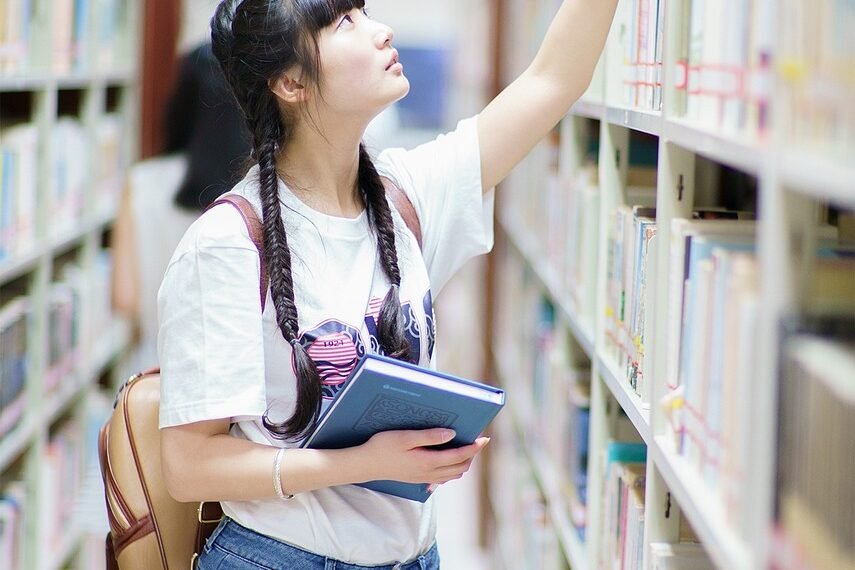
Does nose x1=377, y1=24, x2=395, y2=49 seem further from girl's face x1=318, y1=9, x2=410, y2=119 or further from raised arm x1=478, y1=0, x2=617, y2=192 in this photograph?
raised arm x1=478, y1=0, x2=617, y2=192

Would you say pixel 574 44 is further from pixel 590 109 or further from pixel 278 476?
pixel 278 476

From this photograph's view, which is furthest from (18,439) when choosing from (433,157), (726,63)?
(726,63)

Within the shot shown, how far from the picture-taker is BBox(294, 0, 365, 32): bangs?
1.40 m

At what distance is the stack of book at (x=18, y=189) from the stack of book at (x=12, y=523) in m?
0.56

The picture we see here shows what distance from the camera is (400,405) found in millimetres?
1296

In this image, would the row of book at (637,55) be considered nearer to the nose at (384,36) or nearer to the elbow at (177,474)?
the nose at (384,36)

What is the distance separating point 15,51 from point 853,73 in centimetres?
215

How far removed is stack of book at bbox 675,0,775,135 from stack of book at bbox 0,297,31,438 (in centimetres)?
175

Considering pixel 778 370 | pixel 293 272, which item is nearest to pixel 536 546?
pixel 293 272

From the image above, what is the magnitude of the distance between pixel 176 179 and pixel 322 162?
1.17 m

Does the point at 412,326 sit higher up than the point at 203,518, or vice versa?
the point at 412,326

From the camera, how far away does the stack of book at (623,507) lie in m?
1.51

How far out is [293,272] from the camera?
1376 millimetres

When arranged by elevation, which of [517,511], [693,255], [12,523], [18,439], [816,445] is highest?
[693,255]
